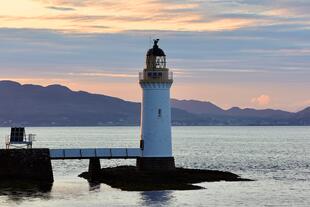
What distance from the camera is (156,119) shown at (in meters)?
71.1

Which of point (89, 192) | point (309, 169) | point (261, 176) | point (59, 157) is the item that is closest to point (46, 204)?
point (89, 192)

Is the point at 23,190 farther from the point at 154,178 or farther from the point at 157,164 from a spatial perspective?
the point at 157,164

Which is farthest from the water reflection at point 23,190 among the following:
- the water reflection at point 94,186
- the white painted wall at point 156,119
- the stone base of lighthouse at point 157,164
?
the white painted wall at point 156,119

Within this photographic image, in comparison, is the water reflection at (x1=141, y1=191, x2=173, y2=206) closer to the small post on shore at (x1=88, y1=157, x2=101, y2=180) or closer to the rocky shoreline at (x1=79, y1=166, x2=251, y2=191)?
the rocky shoreline at (x1=79, y1=166, x2=251, y2=191)

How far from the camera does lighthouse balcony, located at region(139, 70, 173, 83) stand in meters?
70.9

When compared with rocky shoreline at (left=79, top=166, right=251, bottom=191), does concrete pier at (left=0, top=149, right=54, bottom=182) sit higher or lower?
higher

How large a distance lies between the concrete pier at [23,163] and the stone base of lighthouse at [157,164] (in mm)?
8970

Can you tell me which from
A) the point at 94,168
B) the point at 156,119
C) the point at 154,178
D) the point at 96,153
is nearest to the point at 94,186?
the point at 96,153

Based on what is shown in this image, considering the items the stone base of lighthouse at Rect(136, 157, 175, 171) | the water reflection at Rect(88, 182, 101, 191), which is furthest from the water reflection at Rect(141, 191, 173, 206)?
the stone base of lighthouse at Rect(136, 157, 175, 171)

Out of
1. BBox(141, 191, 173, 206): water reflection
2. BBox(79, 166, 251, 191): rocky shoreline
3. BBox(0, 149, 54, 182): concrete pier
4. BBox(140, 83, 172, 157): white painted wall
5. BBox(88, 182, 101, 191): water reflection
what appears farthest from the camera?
BBox(140, 83, 172, 157): white painted wall

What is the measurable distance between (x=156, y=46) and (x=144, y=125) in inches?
289

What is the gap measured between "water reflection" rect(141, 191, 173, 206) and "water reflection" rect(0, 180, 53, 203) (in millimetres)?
7653

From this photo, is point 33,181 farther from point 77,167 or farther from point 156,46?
point 77,167

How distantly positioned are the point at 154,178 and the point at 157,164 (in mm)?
2379
